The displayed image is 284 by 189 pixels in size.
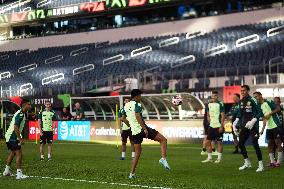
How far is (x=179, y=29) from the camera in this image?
49.6 metres

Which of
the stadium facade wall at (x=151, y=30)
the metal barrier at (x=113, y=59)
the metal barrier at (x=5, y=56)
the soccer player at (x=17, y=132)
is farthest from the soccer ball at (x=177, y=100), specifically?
the metal barrier at (x=5, y=56)

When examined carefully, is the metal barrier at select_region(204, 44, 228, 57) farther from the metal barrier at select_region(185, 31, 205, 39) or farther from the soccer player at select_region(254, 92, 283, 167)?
the soccer player at select_region(254, 92, 283, 167)

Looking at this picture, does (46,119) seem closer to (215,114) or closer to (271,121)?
(215,114)

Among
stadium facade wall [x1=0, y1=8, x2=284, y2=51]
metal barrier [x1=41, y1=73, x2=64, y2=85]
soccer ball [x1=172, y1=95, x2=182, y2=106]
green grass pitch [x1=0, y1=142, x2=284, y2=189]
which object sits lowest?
green grass pitch [x1=0, y1=142, x2=284, y2=189]

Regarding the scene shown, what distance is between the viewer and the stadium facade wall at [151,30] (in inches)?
1787

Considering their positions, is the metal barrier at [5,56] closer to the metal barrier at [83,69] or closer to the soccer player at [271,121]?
the metal barrier at [83,69]

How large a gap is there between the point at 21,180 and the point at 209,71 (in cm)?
2490

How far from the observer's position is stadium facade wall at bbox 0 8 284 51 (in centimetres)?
4538

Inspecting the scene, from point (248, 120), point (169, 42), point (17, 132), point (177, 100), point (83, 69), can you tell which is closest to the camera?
point (17, 132)

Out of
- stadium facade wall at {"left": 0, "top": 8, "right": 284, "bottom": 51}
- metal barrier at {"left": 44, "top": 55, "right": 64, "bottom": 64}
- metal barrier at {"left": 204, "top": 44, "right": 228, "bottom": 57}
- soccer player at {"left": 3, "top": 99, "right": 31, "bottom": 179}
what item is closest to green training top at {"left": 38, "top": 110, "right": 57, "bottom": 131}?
soccer player at {"left": 3, "top": 99, "right": 31, "bottom": 179}

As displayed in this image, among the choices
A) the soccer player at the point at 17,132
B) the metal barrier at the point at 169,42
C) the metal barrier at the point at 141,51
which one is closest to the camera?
the soccer player at the point at 17,132

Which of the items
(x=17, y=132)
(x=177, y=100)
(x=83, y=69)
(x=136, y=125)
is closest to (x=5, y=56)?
(x=83, y=69)

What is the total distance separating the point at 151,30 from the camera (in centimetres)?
5162

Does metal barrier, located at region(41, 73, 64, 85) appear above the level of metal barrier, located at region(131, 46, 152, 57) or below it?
below
